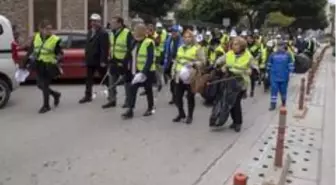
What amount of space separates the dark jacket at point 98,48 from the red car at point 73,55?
3.05 metres

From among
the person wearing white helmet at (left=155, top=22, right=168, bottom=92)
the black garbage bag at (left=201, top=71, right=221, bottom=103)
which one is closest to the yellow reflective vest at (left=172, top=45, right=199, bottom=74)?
the black garbage bag at (left=201, top=71, right=221, bottom=103)

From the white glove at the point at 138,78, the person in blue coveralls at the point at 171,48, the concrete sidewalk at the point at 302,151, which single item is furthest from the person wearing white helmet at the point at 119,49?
the concrete sidewalk at the point at 302,151

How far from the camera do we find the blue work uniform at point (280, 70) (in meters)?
10.7

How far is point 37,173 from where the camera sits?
5801 mm

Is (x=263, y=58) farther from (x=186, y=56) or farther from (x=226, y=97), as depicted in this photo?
(x=226, y=97)

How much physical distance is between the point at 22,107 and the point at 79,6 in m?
11.8

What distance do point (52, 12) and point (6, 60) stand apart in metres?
11.3

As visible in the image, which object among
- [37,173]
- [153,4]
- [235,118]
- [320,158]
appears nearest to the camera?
[37,173]

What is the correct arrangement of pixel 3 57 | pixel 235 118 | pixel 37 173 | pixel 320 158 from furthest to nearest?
1. pixel 3 57
2. pixel 235 118
3. pixel 320 158
4. pixel 37 173

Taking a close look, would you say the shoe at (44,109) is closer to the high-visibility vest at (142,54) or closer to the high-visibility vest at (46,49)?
the high-visibility vest at (46,49)

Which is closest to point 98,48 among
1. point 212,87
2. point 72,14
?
point 212,87

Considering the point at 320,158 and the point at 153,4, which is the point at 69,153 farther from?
the point at 153,4

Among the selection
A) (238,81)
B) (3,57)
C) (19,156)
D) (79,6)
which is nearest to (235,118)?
(238,81)

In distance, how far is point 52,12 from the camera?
20.4 metres
